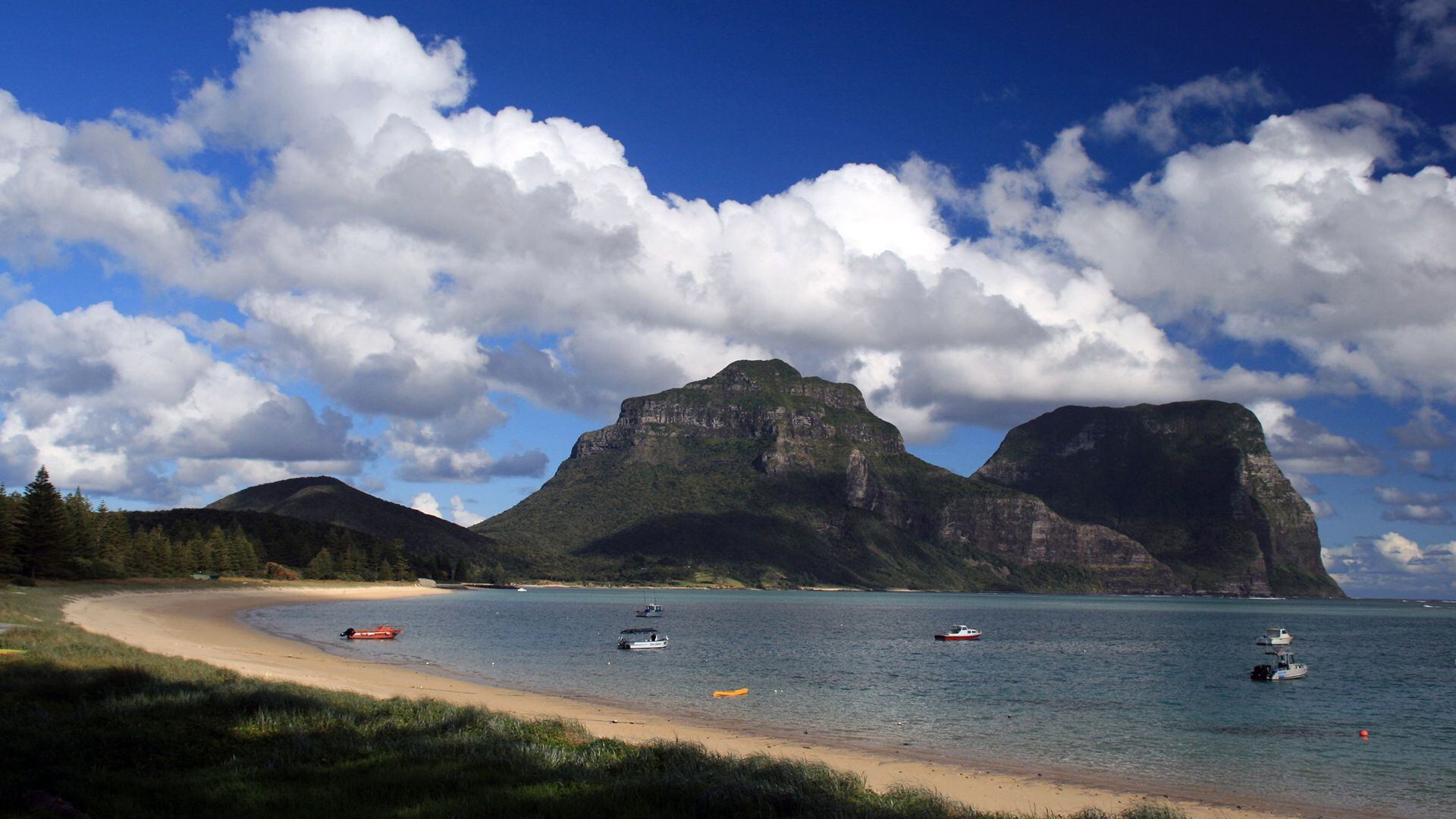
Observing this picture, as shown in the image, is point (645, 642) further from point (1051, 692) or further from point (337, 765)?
point (337, 765)

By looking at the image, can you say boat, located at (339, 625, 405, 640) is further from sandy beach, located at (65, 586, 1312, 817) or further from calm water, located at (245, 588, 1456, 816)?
sandy beach, located at (65, 586, 1312, 817)

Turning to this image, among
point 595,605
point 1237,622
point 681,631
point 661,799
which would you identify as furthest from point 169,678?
point 1237,622

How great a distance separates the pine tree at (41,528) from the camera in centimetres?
9888

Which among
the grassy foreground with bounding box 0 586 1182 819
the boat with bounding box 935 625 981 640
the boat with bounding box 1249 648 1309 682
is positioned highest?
the grassy foreground with bounding box 0 586 1182 819

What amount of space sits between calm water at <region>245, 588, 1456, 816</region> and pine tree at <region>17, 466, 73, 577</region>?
21.6 meters

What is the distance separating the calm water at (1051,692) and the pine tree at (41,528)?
21633mm

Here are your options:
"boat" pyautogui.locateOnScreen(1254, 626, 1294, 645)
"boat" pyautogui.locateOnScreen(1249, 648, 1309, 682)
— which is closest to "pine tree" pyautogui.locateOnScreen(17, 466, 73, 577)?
"boat" pyautogui.locateOnScreen(1249, 648, 1309, 682)

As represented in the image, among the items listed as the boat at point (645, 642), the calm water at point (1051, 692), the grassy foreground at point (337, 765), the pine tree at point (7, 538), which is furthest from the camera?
the pine tree at point (7, 538)

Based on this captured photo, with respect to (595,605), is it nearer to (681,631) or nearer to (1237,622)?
(681,631)

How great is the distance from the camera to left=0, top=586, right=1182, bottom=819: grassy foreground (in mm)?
13695

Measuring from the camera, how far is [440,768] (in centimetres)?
1620

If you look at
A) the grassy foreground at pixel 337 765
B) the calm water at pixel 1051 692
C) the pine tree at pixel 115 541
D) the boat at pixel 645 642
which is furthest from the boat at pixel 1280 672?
the pine tree at pixel 115 541

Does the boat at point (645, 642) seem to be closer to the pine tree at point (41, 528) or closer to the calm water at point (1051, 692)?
the calm water at point (1051, 692)

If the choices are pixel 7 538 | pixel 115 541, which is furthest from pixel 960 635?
pixel 115 541
